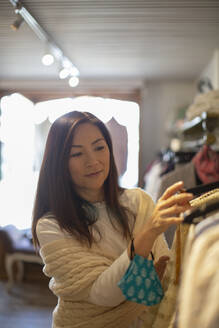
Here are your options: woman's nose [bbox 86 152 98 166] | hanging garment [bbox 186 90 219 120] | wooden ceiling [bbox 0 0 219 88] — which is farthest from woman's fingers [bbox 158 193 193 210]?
wooden ceiling [bbox 0 0 219 88]

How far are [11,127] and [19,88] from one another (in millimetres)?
559

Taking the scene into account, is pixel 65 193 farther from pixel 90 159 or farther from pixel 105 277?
pixel 105 277

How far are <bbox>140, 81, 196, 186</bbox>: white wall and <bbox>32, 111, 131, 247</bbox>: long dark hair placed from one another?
9.22ft

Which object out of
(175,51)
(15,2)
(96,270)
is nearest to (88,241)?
(96,270)

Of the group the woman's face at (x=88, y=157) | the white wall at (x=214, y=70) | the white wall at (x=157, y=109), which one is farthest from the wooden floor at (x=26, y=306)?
the white wall at (x=214, y=70)

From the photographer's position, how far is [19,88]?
3.97m

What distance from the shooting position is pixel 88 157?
35.7 inches

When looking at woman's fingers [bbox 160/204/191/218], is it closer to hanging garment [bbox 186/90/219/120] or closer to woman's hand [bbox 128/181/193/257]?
woman's hand [bbox 128/181/193/257]

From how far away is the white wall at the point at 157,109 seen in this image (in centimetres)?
378

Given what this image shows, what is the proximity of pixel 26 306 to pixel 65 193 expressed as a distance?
2.35 metres

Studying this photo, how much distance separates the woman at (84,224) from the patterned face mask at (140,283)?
7 cm

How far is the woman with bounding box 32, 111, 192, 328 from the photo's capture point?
0.82 meters

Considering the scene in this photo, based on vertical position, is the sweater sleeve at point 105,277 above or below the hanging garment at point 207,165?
below

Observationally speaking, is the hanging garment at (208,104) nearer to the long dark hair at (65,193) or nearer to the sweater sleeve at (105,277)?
the long dark hair at (65,193)
